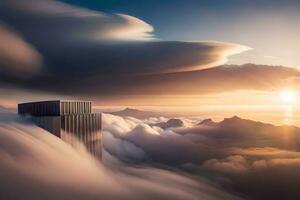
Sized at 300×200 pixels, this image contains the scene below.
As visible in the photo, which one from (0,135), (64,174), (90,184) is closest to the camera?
(0,135)

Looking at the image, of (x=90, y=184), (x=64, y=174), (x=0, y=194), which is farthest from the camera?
(x=90, y=184)

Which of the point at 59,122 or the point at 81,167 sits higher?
the point at 59,122

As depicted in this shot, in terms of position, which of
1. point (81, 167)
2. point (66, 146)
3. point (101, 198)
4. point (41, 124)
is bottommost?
point (101, 198)

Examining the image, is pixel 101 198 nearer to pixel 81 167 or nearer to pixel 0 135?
pixel 81 167

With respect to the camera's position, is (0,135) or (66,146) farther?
(66,146)

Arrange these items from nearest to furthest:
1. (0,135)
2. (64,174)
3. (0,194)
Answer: (0,194) → (0,135) → (64,174)

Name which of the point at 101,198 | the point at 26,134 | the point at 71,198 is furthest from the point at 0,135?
the point at 101,198

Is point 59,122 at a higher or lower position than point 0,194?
higher

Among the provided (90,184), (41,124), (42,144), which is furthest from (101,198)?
(41,124)

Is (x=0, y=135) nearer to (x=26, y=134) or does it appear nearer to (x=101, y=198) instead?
(x=26, y=134)
